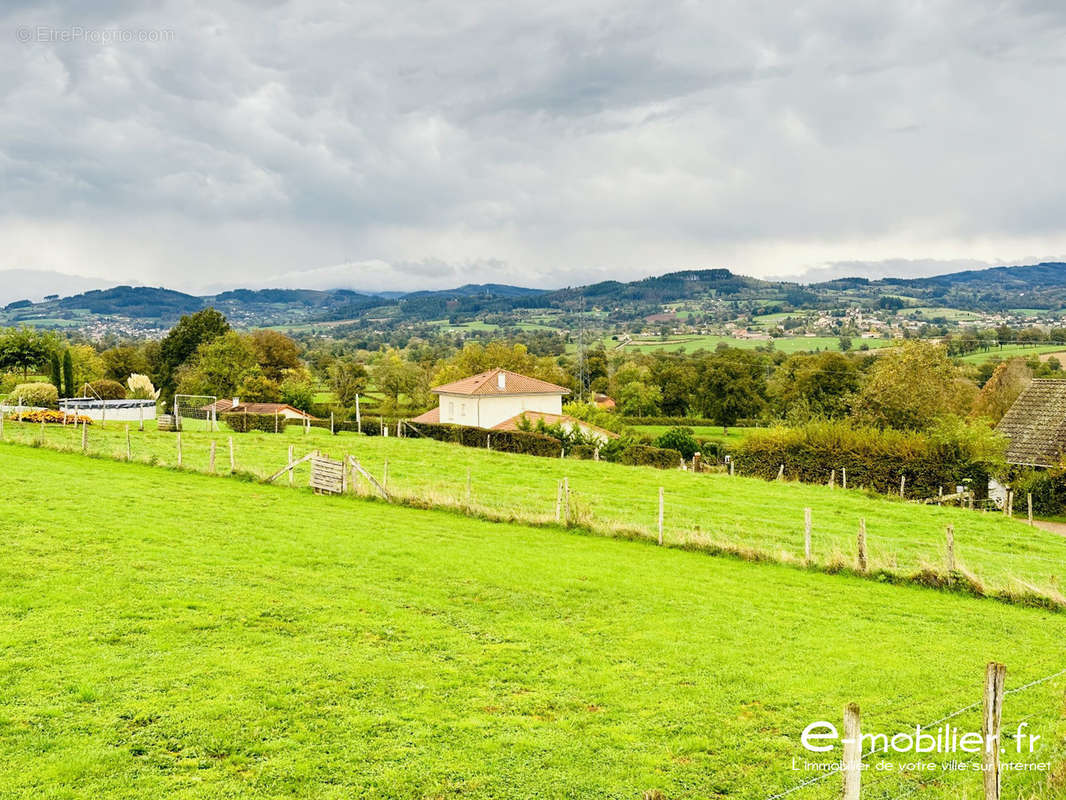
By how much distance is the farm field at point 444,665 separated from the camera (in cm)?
796

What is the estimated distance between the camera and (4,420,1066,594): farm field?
21.6 m

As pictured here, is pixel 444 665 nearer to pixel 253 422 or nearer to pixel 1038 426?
pixel 1038 426

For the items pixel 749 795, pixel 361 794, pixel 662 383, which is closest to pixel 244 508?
pixel 361 794

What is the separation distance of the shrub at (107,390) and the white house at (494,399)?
1338 inches

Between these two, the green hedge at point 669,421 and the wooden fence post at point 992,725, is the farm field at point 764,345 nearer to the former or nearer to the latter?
the green hedge at point 669,421

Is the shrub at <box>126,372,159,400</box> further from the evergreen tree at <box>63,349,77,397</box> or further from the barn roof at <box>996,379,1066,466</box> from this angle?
the barn roof at <box>996,379,1066,466</box>

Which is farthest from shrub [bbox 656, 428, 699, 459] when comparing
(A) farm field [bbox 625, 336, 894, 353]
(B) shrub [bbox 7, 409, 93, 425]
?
(A) farm field [bbox 625, 336, 894, 353]

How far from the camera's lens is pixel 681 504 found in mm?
29312

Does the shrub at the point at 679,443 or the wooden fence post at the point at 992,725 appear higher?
the wooden fence post at the point at 992,725

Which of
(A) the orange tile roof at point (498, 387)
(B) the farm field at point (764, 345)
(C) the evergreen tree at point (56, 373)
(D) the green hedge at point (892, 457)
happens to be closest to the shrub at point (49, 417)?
(A) the orange tile roof at point (498, 387)

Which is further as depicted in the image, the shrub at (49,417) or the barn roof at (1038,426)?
the shrub at (49,417)

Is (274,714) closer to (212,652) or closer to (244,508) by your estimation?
(212,652)

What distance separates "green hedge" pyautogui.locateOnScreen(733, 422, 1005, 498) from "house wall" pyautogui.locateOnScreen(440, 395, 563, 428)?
981 inches

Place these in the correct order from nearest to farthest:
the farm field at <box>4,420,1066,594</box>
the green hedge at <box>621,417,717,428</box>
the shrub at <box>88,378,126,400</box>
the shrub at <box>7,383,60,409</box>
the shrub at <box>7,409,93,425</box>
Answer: the farm field at <box>4,420,1066,594</box> → the shrub at <box>7,409,93,425</box> → the shrub at <box>7,383,60,409</box> → the shrub at <box>88,378,126,400</box> → the green hedge at <box>621,417,717,428</box>
